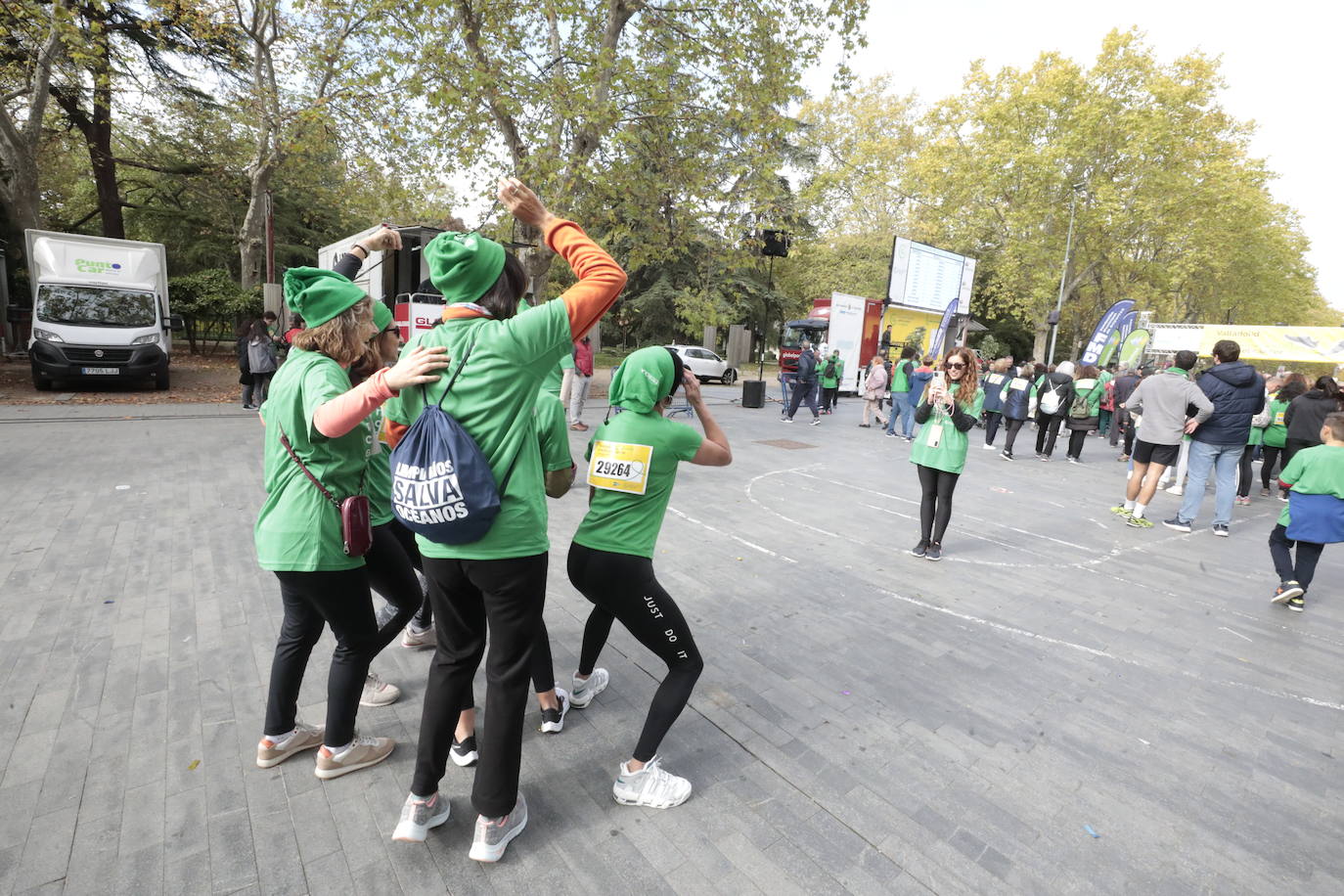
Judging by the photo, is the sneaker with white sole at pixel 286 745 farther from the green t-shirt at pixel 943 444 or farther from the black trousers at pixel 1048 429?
the black trousers at pixel 1048 429

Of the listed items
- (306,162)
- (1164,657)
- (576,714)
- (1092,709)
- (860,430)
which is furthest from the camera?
(306,162)

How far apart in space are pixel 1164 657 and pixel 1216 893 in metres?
2.17

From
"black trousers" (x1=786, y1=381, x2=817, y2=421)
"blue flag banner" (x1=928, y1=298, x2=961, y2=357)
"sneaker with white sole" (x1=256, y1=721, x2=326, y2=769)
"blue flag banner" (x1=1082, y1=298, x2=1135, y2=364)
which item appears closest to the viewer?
"sneaker with white sole" (x1=256, y1=721, x2=326, y2=769)

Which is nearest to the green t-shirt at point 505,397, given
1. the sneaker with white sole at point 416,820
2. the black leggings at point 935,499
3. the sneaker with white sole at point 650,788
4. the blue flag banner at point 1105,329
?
the sneaker with white sole at point 416,820

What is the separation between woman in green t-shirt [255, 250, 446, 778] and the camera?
7.28ft

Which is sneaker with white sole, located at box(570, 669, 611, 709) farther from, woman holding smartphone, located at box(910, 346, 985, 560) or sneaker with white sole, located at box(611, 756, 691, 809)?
woman holding smartphone, located at box(910, 346, 985, 560)

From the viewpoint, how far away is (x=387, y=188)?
58.1 ft

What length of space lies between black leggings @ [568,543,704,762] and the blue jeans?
733 cm

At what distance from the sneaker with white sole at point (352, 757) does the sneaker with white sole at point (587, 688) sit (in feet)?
2.63

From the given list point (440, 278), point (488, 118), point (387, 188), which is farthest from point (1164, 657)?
point (387, 188)

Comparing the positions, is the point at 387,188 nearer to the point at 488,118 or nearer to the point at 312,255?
the point at 488,118

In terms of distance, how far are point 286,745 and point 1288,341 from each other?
31.7m

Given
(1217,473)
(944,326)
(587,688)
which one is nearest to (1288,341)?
(944,326)

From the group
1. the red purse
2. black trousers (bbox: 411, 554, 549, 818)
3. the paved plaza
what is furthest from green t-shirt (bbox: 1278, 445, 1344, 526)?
the red purse
